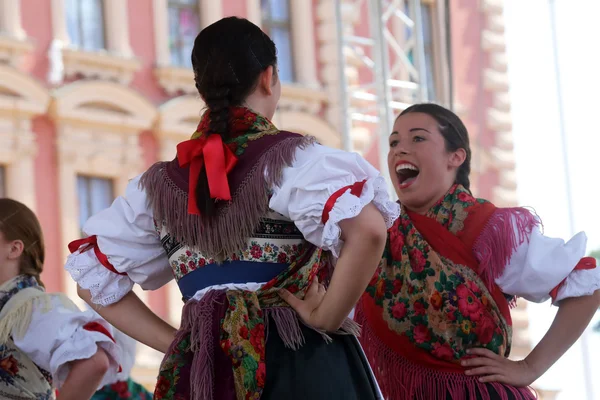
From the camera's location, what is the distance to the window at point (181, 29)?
14.4 metres

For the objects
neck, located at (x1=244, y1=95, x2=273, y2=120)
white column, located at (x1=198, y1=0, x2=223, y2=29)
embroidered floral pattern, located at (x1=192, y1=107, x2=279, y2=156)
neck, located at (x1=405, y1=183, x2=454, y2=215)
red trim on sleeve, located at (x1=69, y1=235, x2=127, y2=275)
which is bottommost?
red trim on sleeve, located at (x1=69, y1=235, x2=127, y2=275)

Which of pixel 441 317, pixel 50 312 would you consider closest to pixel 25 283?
pixel 50 312

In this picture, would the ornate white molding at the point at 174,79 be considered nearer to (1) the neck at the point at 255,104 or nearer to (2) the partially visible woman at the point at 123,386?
(2) the partially visible woman at the point at 123,386

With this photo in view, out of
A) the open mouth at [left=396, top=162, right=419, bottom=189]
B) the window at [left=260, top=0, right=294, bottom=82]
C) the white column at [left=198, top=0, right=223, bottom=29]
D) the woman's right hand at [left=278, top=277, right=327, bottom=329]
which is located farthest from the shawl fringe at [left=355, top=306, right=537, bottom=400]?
the window at [left=260, top=0, right=294, bottom=82]

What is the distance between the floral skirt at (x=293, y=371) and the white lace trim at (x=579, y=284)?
3.05 feet

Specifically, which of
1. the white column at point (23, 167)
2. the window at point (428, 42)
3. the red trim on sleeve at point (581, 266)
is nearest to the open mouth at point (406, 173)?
the red trim on sleeve at point (581, 266)

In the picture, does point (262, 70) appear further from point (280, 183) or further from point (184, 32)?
point (184, 32)

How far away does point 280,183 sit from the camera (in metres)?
2.89

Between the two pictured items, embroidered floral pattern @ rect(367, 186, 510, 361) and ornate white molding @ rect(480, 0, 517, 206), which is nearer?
embroidered floral pattern @ rect(367, 186, 510, 361)

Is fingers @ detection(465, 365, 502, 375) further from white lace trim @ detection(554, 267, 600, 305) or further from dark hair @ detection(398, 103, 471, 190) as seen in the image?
dark hair @ detection(398, 103, 471, 190)

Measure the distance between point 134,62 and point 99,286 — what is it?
1088cm

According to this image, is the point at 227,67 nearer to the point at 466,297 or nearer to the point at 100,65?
the point at 466,297

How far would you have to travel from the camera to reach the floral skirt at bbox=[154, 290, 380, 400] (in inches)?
113

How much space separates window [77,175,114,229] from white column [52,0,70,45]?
142 centimetres
